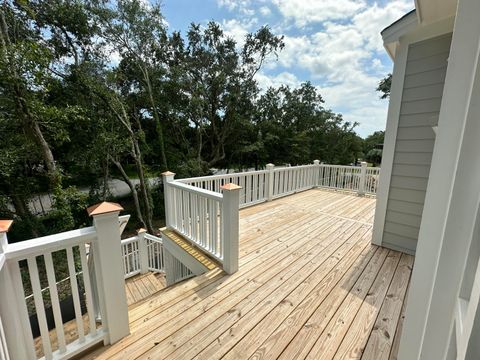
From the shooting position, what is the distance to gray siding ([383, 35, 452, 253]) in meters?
2.45

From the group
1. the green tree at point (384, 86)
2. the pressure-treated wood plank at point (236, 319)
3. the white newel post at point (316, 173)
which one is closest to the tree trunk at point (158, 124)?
the white newel post at point (316, 173)

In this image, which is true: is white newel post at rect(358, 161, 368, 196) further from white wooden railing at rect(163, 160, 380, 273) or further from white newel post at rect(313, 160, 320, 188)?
white newel post at rect(313, 160, 320, 188)

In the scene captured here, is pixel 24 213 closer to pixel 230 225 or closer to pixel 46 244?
pixel 46 244

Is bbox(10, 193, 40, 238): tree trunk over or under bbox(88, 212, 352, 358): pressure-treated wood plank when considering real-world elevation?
under

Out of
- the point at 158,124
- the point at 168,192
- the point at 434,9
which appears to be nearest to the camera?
the point at 434,9

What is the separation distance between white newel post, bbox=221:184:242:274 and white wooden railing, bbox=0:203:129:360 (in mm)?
1087

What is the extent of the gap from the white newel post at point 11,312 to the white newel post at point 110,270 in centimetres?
40

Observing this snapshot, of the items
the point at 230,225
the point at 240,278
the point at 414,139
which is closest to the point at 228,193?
the point at 230,225

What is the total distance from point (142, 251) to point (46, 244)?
5184mm

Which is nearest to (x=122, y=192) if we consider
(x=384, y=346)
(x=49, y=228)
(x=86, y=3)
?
(x=49, y=228)

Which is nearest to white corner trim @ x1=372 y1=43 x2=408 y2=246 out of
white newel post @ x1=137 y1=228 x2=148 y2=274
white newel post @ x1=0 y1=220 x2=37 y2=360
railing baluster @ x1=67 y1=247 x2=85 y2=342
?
railing baluster @ x1=67 y1=247 x2=85 y2=342

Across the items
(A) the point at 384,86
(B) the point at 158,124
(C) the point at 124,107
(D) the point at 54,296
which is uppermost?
(A) the point at 384,86

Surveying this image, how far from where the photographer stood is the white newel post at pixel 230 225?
230 cm

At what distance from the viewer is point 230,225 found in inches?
92.2
